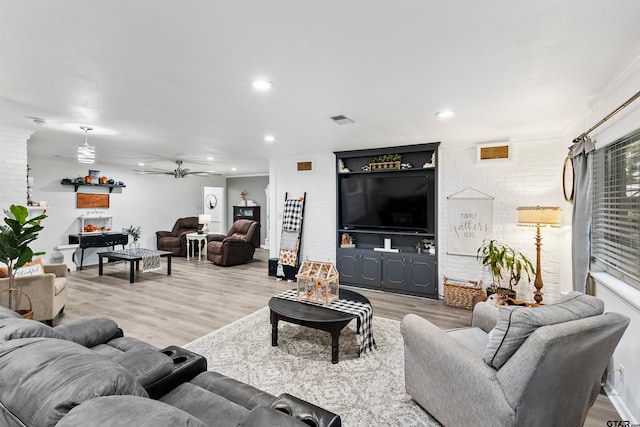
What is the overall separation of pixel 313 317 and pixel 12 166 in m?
4.25

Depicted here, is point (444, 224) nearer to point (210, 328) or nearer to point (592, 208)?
point (592, 208)

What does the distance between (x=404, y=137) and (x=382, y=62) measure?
2.34 m

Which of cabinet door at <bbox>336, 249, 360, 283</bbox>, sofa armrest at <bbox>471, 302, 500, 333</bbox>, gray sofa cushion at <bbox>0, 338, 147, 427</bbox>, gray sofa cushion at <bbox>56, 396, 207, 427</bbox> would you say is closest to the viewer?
gray sofa cushion at <bbox>56, 396, 207, 427</bbox>

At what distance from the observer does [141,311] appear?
3971 mm

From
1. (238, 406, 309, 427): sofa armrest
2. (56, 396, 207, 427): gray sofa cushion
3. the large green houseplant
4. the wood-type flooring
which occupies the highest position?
the large green houseplant

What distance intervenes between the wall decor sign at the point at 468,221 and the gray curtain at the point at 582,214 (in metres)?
1.47

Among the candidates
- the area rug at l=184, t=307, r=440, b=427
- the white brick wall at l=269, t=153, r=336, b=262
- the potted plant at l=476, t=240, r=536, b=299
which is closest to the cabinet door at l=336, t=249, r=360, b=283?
the white brick wall at l=269, t=153, r=336, b=262

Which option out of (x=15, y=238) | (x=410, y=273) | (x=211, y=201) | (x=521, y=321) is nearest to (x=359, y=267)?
(x=410, y=273)

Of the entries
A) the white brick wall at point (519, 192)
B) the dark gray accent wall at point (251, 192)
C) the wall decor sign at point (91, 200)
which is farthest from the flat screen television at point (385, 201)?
the wall decor sign at point (91, 200)

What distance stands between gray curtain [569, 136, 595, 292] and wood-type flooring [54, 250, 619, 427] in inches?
40.6

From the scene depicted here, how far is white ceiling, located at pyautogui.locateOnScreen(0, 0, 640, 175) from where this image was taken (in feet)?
5.13

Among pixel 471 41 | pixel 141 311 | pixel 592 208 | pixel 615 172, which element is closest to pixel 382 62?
pixel 471 41

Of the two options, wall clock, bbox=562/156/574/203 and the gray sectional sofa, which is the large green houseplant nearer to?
the gray sectional sofa

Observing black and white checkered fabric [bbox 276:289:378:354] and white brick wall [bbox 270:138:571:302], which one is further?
white brick wall [bbox 270:138:571:302]
